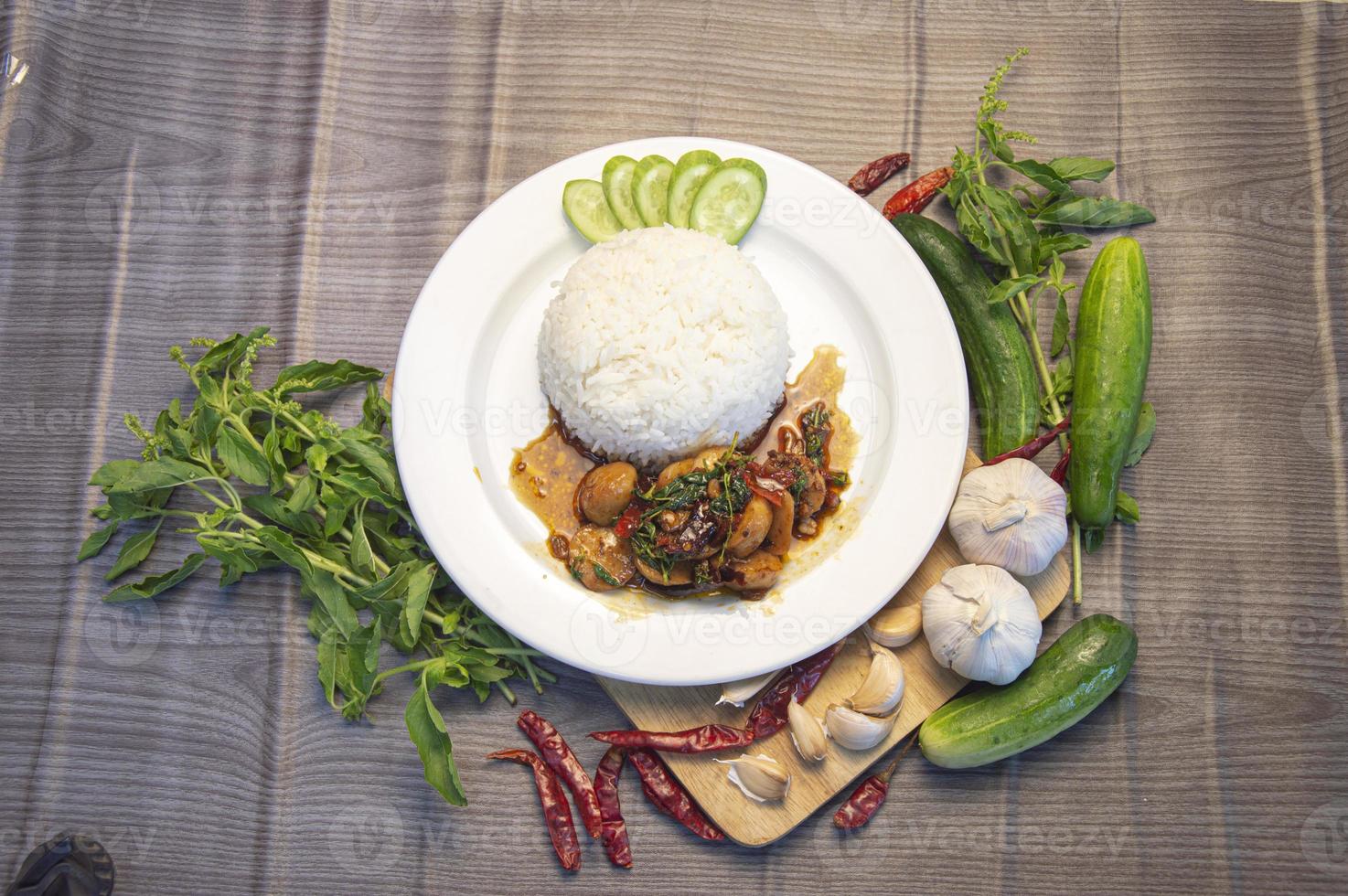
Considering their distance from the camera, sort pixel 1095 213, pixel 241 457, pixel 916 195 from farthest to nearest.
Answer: pixel 916 195, pixel 1095 213, pixel 241 457

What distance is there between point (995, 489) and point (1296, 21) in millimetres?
3083

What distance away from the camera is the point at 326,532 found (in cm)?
386

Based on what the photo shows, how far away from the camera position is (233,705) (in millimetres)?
4098

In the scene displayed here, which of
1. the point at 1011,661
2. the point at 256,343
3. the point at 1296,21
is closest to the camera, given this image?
the point at 1011,661

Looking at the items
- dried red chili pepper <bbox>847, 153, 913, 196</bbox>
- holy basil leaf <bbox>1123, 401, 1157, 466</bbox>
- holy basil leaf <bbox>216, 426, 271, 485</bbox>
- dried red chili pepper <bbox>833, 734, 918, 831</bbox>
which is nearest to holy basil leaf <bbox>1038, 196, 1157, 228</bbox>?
dried red chili pepper <bbox>847, 153, 913, 196</bbox>

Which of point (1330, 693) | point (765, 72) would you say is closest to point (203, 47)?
point (765, 72)

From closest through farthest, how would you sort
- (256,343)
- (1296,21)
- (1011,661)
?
1. (1011,661)
2. (256,343)
3. (1296,21)

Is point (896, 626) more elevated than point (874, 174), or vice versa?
point (874, 174)

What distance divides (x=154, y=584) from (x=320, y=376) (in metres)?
1.19

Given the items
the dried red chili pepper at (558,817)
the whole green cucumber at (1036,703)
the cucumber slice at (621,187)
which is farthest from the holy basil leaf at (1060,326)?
the dried red chili pepper at (558,817)

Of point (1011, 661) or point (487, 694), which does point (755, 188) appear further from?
point (487, 694)

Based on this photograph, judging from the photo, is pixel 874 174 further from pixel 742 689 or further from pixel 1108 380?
pixel 742 689

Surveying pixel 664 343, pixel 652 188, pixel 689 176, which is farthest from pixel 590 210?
pixel 664 343

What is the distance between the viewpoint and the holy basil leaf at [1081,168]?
163 inches
